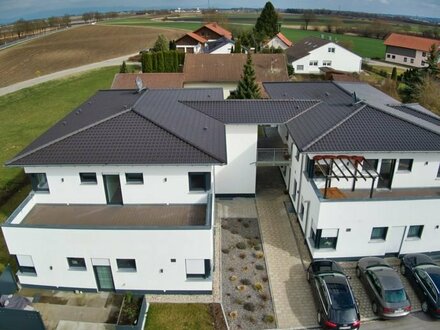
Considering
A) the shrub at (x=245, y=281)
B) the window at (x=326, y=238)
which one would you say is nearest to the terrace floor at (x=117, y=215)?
the shrub at (x=245, y=281)

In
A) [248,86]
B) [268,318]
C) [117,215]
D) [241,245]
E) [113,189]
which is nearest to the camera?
[268,318]

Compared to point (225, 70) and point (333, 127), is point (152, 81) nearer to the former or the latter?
point (225, 70)

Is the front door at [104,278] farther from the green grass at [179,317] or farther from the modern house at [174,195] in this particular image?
the green grass at [179,317]

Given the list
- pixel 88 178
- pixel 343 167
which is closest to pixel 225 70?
pixel 343 167

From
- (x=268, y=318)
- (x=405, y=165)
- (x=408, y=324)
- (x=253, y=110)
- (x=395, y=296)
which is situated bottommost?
(x=408, y=324)

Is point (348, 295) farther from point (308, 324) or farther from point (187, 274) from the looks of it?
point (187, 274)

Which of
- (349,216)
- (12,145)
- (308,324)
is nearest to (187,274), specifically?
(308,324)
